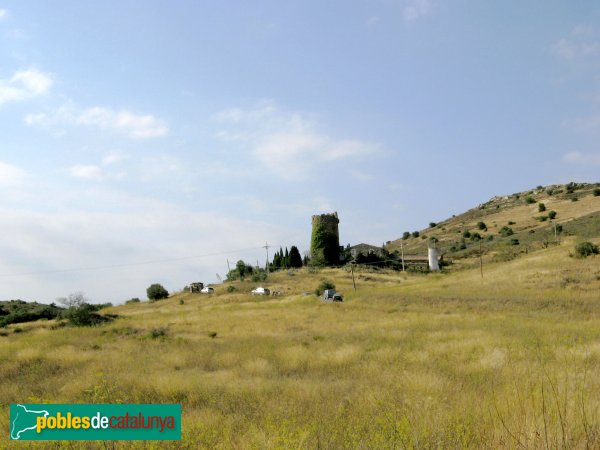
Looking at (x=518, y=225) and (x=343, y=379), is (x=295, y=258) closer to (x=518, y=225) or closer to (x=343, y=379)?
(x=518, y=225)

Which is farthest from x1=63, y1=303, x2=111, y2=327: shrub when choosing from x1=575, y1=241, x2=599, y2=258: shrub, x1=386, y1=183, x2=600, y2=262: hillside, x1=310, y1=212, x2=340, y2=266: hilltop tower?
x1=386, y1=183, x2=600, y2=262: hillside

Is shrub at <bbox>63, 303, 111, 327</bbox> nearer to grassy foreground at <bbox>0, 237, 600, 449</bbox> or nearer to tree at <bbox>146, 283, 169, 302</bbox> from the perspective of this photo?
grassy foreground at <bbox>0, 237, 600, 449</bbox>

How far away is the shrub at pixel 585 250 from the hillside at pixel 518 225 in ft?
58.6

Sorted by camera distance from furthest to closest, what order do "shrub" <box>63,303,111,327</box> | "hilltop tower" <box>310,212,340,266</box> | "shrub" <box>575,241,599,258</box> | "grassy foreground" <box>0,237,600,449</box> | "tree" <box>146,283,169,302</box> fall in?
"hilltop tower" <box>310,212,340,266</box> < "tree" <box>146,283,169,302</box> < "shrub" <box>575,241,599,258</box> < "shrub" <box>63,303,111,327</box> < "grassy foreground" <box>0,237,600,449</box>

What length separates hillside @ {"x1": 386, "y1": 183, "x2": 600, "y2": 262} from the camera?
242ft

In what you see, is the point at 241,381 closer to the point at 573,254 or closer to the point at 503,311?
the point at 503,311

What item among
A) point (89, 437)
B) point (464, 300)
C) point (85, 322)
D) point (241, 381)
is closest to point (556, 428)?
point (89, 437)

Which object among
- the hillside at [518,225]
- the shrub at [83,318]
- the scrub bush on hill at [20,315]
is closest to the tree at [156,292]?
the scrub bush on hill at [20,315]

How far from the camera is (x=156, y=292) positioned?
72125 mm

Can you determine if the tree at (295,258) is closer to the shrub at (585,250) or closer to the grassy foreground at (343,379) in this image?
the shrub at (585,250)

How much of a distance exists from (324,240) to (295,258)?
10.2 m

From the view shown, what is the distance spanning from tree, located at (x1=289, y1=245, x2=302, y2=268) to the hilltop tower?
6858 mm

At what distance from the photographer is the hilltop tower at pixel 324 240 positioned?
8144 centimetres

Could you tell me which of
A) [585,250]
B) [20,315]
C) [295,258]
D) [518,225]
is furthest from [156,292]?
[518,225]
